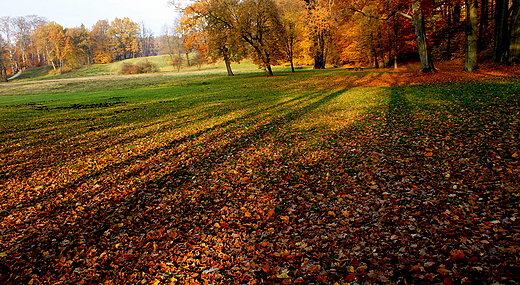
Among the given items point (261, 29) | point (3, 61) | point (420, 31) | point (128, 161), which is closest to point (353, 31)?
point (261, 29)

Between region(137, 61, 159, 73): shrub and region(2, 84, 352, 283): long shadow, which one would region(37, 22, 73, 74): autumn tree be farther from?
region(2, 84, 352, 283): long shadow

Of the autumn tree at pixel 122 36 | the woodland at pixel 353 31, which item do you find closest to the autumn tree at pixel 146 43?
the autumn tree at pixel 122 36

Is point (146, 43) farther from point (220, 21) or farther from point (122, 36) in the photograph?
point (220, 21)

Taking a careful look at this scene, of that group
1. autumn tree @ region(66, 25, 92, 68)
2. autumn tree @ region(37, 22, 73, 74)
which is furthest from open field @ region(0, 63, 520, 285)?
autumn tree @ region(66, 25, 92, 68)

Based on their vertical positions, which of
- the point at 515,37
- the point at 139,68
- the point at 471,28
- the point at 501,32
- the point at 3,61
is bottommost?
the point at 515,37

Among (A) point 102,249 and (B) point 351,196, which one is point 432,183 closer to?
(B) point 351,196

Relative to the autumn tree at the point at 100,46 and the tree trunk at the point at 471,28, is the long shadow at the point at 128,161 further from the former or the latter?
the autumn tree at the point at 100,46

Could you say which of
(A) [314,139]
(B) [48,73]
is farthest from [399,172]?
(B) [48,73]

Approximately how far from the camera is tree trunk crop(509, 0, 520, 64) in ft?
60.3

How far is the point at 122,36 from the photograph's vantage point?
4614 inches

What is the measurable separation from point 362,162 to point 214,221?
426 centimetres

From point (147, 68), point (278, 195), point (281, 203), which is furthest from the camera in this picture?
point (147, 68)

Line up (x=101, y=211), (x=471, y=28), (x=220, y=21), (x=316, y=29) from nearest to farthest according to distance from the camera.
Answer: (x=101, y=211), (x=471, y=28), (x=220, y=21), (x=316, y=29)

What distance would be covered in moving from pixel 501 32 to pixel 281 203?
998 inches
